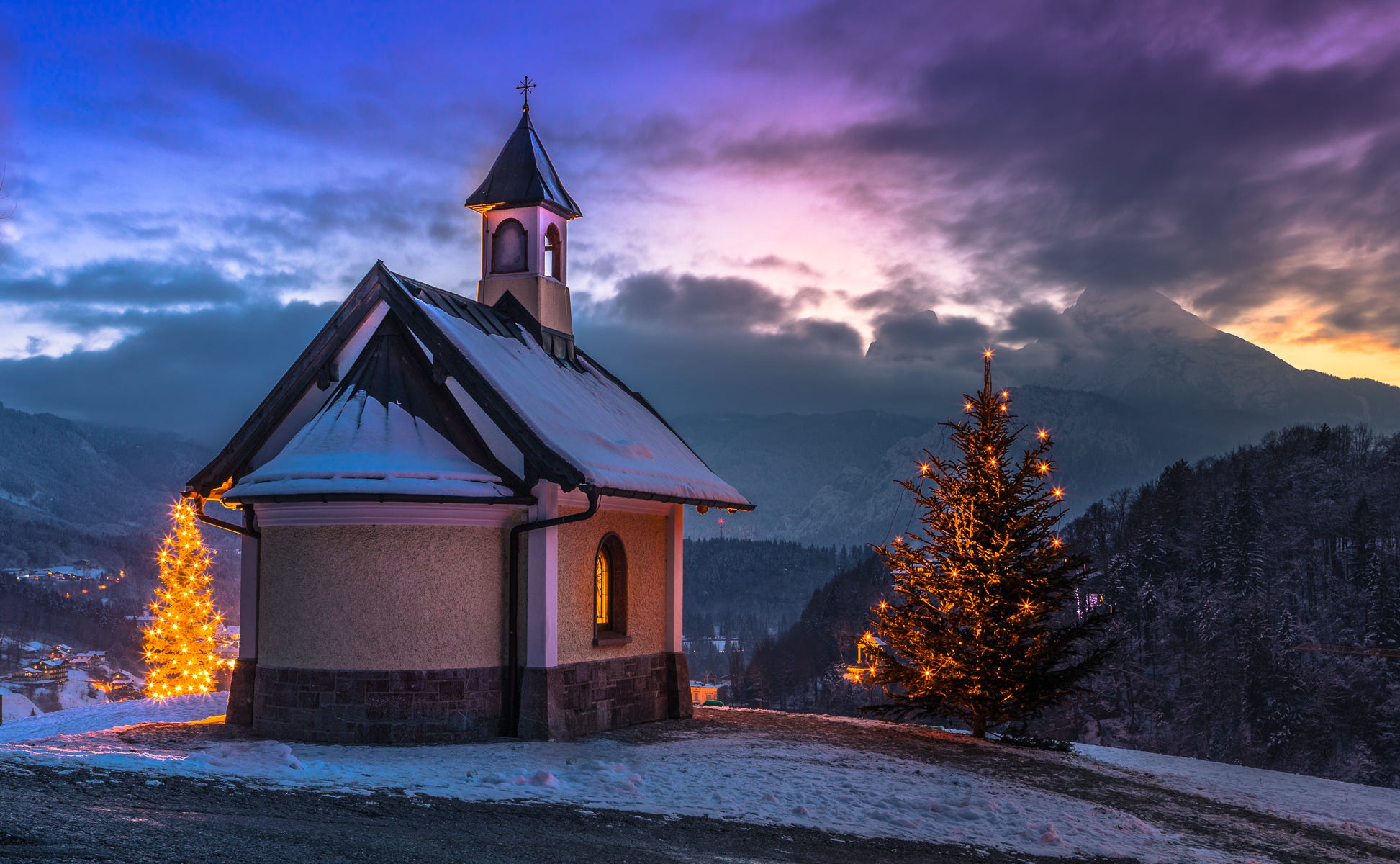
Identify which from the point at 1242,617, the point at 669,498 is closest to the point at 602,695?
the point at 669,498

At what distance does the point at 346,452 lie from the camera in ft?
46.0

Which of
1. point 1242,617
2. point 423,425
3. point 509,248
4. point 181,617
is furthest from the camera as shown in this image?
point 1242,617

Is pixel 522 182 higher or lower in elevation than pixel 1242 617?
higher

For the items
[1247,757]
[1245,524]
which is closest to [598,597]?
[1247,757]

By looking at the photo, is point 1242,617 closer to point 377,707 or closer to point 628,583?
point 628,583

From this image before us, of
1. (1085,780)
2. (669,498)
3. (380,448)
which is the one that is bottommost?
(1085,780)

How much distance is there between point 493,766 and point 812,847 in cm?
391

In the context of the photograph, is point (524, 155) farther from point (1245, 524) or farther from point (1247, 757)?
point (1245, 524)

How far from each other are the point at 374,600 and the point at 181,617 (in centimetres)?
2094

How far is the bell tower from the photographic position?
19.8m

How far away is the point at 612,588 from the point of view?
56.4 feet

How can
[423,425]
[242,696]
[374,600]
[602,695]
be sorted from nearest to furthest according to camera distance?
[374,600], [423,425], [242,696], [602,695]

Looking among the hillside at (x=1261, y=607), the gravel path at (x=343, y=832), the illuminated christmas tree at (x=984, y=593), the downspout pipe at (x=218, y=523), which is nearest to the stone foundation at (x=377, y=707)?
the downspout pipe at (x=218, y=523)

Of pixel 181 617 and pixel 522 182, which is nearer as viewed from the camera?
pixel 522 182
